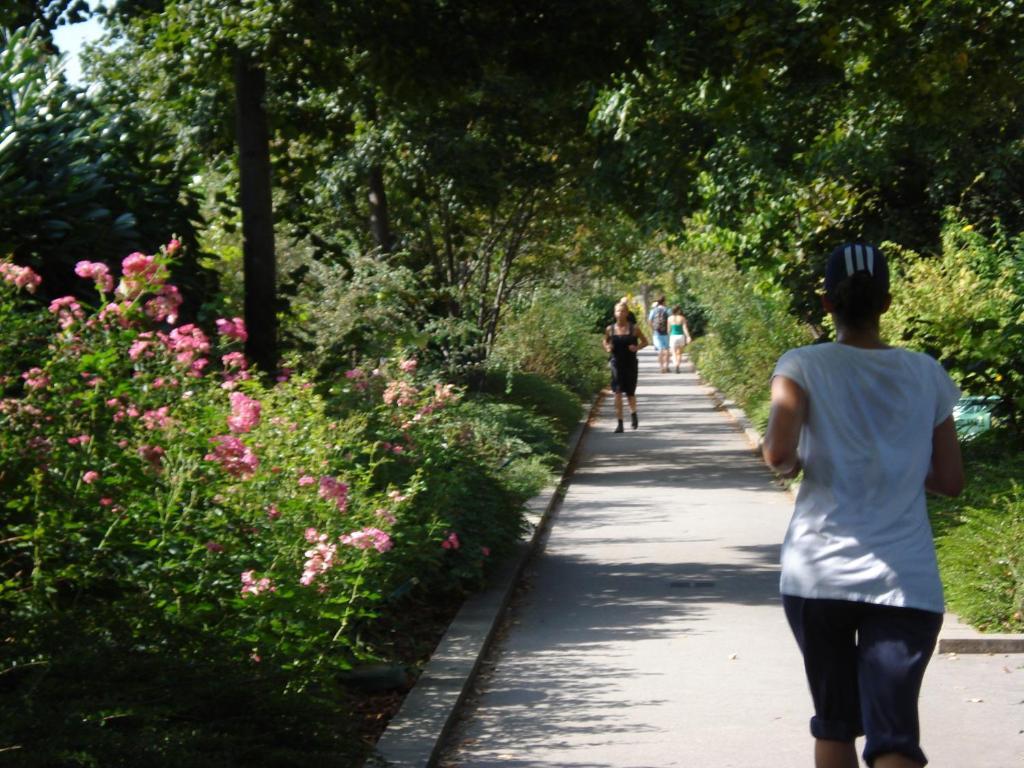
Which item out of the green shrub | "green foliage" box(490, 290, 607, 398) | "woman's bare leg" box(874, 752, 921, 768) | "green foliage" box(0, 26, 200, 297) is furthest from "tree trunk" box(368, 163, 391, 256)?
"woman's bare leg" box(874, 752, 921, 768)

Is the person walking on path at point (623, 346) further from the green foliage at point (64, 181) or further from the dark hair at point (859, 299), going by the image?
the dark hair at point (859, 299)

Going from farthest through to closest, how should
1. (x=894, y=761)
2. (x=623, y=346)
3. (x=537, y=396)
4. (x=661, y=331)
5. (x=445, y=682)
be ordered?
(x=661, y=331), (x=537, y=396), (x=623, y=346), (x=445, y=682), (x=894, y=761)

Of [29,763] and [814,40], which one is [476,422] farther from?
A: [29,763]

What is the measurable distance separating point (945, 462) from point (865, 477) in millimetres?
313

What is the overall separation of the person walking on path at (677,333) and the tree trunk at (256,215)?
33.7 metres

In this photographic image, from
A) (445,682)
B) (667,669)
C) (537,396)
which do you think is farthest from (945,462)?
(537,396)

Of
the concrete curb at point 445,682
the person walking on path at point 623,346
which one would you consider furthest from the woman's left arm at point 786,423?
the person walking on path at point 623,346

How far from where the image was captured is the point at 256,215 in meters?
12.0

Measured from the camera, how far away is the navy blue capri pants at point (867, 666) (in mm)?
4094

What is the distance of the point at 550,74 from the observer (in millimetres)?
12203

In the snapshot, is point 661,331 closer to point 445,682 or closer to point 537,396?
point 537,396

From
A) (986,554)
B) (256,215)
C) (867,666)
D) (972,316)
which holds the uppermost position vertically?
(256,215)

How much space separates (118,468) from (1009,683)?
172 inches

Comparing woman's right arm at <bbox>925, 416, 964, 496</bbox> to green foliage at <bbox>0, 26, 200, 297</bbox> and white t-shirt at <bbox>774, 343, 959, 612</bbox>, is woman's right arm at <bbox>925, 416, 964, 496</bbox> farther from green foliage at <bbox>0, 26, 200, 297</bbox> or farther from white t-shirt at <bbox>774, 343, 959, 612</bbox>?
green foliage at <bbox>0, 26, 200, 297</bbox>
